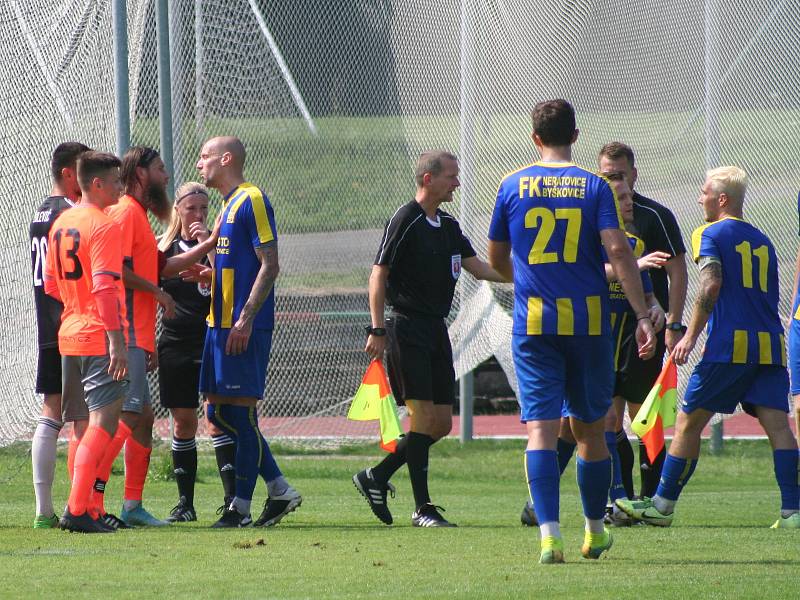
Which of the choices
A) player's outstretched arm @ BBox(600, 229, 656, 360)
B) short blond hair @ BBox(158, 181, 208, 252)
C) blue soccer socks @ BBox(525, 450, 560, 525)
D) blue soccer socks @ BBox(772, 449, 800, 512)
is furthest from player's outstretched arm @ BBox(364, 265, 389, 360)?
blue soccer socks @ BBox(772, 449, 800, 512)

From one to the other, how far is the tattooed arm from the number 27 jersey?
1637 mm

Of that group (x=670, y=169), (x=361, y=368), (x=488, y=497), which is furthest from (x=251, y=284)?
(x=670, y=169)

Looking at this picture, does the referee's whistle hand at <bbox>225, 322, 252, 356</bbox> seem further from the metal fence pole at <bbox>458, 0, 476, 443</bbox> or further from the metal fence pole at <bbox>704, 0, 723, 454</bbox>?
the metal fence pole at <bbox>704, 0, 723, 454</bbox>

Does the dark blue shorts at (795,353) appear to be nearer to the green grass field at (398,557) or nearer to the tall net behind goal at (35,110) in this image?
the green grass field at (398,557)

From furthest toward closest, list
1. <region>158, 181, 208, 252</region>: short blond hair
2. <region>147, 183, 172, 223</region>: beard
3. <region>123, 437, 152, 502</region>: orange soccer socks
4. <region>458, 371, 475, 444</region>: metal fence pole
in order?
<region>458, 371, 475, 444</region>: metal fence pole < <region>158, 181, 208, 252</region>: short blond hair < <region>123, 437, 152, 502</region>: orange soccer socks < <region>147, 183, 172, 223</region>: beard

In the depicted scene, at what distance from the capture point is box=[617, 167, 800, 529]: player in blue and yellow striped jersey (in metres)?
7.69

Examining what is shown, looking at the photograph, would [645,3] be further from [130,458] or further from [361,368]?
[130,458]

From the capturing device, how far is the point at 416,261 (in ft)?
26.2

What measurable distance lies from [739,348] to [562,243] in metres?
2.12

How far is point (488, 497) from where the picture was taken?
32.9ft

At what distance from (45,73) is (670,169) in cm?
594

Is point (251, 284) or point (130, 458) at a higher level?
point (251, 284)

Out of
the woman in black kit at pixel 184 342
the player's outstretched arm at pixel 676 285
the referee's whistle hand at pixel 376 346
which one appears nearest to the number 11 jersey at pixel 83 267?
the woman in black kit at pixel 184 342

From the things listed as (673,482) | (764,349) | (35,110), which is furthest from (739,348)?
(35,110)
